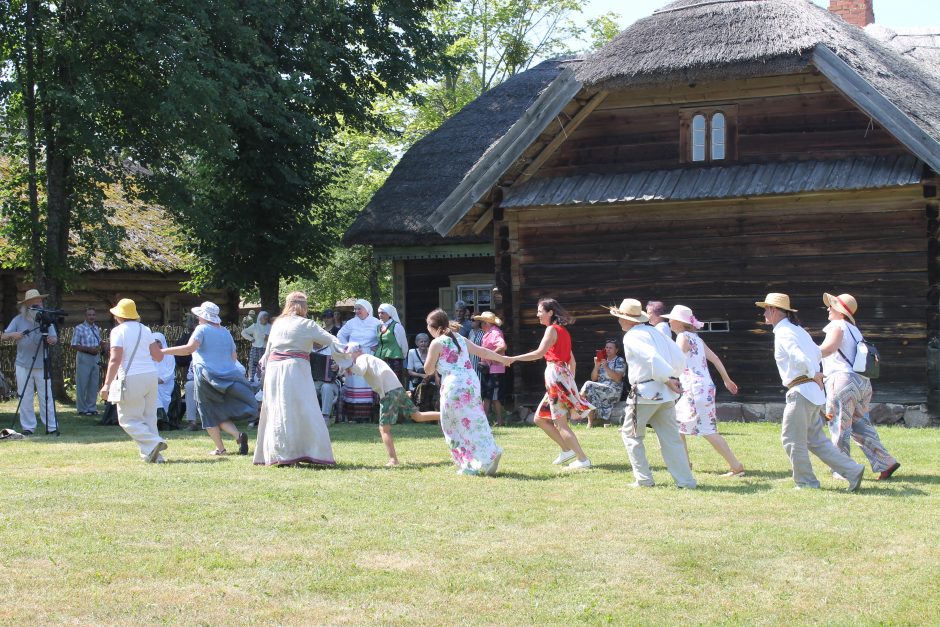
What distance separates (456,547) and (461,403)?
3.59 m

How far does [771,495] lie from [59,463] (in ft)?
23.9

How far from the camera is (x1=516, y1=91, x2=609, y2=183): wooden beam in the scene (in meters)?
18.5

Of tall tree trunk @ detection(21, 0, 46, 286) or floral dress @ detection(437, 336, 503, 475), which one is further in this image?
tall tree trunk @ detection(21, 0, 46, 286)

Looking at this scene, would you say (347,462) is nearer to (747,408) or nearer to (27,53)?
(747,408)

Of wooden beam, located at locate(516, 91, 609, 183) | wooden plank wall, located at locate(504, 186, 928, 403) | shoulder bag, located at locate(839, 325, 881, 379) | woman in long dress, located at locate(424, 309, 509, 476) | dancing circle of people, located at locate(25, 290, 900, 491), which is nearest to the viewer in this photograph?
dancing circle of people, located at locate(25, 290, 900, 491)

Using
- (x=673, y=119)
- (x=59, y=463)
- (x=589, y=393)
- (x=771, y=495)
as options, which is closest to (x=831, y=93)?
(x=673, y=119)

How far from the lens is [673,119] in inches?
717

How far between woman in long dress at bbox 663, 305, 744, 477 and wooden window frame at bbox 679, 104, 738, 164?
22.7 ft

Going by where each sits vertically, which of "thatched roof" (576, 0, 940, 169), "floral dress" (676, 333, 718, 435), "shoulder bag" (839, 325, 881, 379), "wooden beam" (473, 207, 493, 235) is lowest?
"floral dress" (676, 333, 718, 435)

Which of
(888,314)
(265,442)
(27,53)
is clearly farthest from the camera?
(27,53)

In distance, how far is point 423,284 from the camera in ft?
83.9

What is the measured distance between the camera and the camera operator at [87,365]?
66.4 feet

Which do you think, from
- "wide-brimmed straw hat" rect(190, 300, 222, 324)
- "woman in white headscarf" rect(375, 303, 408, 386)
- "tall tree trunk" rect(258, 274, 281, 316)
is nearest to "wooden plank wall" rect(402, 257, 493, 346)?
"tall tree trunk" rect(258, 274, 281, 316)

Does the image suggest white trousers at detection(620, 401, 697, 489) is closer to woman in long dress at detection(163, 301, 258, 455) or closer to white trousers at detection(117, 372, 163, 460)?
woman in long dress at detection(163, 301, 258, 455)
